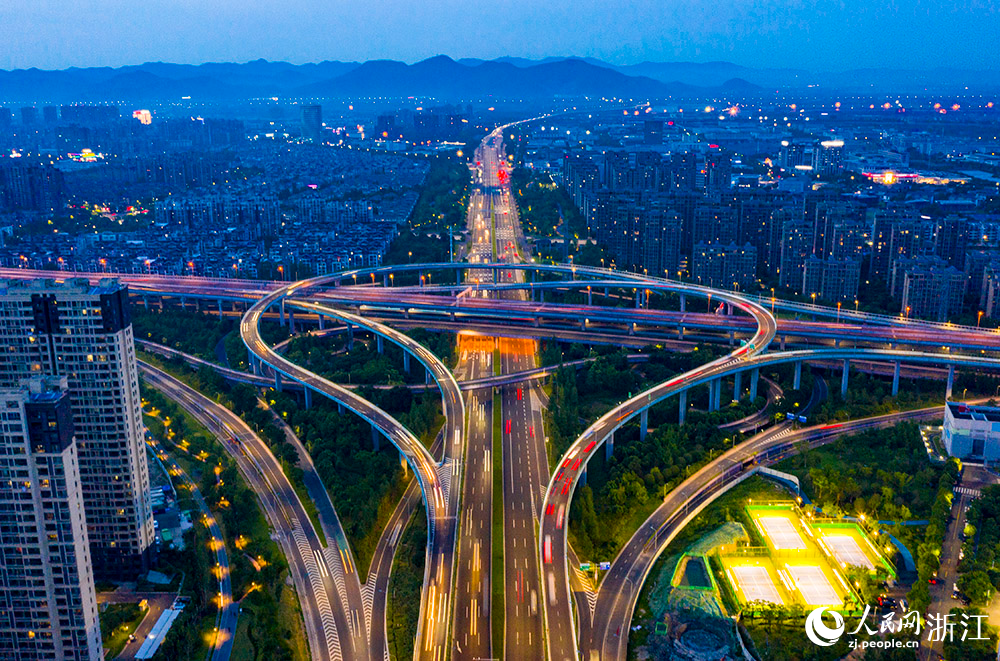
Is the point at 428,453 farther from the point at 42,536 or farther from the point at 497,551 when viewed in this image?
the point at 42,536

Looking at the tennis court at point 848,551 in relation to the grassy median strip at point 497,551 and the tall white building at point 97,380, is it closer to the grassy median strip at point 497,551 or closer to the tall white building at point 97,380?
the grassy median strip at point 497,551

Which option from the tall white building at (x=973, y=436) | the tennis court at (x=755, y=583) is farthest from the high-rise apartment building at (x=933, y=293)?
the tennis court at (x=755, y=583)

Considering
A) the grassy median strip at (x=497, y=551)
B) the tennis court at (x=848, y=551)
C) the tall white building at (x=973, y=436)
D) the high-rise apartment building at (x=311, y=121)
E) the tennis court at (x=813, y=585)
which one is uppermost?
the high-rise apartment building at (x=311, y=121)

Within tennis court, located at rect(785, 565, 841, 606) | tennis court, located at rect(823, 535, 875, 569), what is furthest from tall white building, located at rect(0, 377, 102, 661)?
tennis court, located at rect(823, 535, 875, 569)

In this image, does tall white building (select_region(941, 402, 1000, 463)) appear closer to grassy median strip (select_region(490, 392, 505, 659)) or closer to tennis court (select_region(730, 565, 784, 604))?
tennis court (select_region(730, 565, 784, 604))

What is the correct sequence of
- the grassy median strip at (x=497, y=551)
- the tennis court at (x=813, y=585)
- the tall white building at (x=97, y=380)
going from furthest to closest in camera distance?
the tennis court at (x=813, y=585) < the tall white building at (x=97, y=380) < the grassy median strip at (x=497, y=551)
